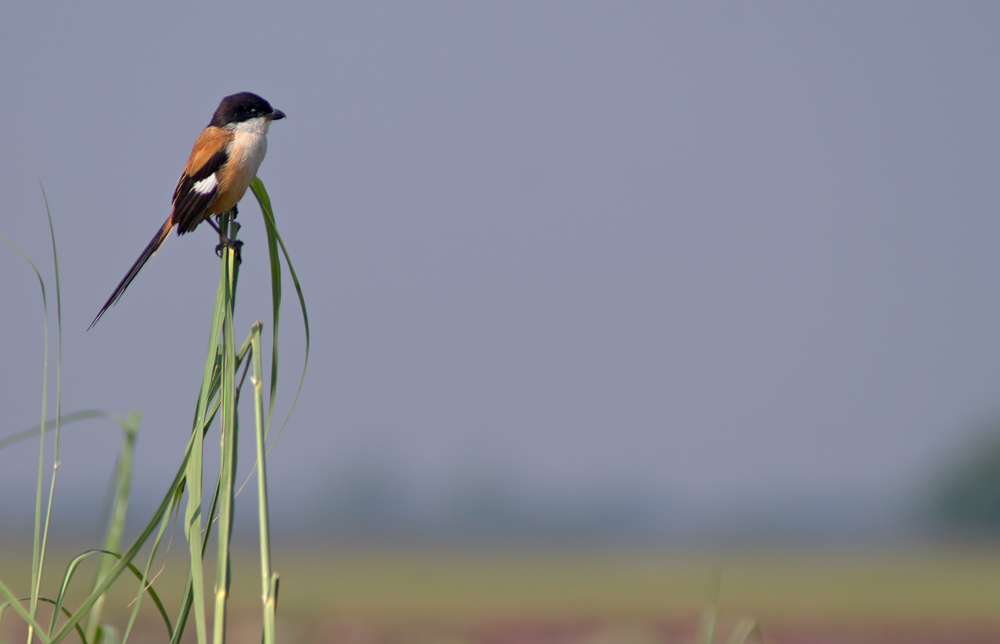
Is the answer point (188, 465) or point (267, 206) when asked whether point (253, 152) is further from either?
point (188, 465)

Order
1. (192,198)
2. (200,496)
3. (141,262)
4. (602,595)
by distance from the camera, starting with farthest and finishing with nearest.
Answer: (602,595)
(192,198)
(141,262)
(200,496)

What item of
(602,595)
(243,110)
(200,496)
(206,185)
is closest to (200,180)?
(206,185)

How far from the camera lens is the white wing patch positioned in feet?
7.67

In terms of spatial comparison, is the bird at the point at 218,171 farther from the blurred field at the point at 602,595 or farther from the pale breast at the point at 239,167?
the blurred field at the point at 602,595

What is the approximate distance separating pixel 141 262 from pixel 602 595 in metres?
20.8

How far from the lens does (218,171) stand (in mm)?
2387

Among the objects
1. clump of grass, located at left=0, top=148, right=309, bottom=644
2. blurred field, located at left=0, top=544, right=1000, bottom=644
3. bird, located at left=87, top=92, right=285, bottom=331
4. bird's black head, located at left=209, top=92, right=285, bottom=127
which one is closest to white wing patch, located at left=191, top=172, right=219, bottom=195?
bird, located at left=87, top=92, right=285, bottom=331

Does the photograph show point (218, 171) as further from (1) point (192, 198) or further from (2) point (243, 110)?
(2) point (243, 110)

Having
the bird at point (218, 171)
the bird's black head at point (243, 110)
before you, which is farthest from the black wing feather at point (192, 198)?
the bird's black head at point (243, 110)

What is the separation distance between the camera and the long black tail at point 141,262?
65.1 inches

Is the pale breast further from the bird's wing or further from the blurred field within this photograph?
the blurred field

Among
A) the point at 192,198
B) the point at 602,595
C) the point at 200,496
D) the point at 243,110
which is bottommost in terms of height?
the point at 602,595

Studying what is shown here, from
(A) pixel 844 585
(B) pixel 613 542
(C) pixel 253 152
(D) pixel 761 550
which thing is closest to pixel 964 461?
(D) pixel 761 550

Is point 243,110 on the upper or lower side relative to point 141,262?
upper
